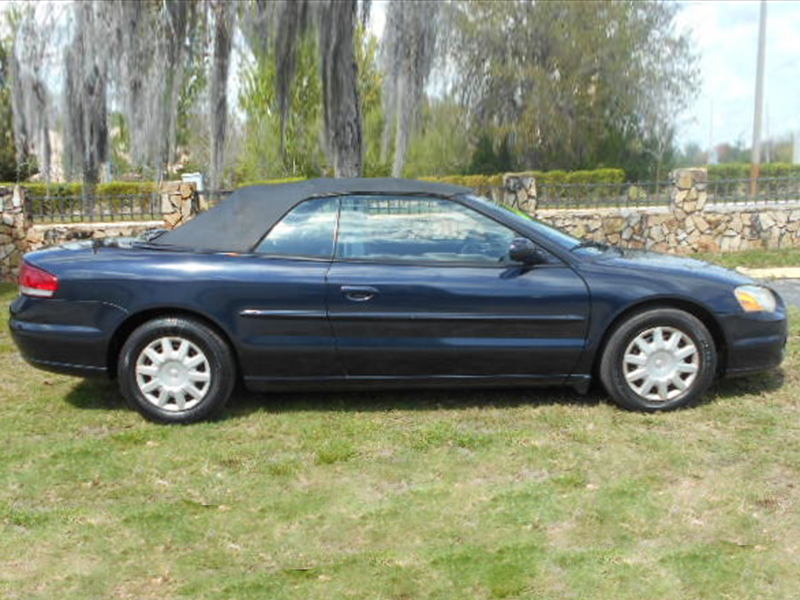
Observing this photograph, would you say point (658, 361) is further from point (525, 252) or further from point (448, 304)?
point (448, 304)

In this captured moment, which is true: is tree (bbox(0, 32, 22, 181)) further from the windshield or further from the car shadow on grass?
the windshield

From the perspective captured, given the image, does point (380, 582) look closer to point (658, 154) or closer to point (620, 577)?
point (620, 577)

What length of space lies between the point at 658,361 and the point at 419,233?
162 cm

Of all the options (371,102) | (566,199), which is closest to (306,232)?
(566,199)

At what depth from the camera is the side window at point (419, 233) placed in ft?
16.4

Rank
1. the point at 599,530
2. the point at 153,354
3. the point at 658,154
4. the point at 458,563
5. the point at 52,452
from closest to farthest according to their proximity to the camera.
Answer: the point at 458,563
the point at 599,530
the point at 52,452
the point at 153,354
the point at 658,154

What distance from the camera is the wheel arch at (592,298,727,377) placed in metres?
5.03

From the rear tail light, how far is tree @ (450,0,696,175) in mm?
24162

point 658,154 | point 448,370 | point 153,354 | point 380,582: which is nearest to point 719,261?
point 448,370

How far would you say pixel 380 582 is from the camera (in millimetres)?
3139

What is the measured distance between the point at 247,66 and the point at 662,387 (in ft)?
35.0

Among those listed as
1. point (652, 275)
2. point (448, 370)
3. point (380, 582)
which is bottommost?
point (380, 582)

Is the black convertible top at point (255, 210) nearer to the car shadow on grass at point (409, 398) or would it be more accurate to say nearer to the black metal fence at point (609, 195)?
the car shadow on grass at point (409, 398)

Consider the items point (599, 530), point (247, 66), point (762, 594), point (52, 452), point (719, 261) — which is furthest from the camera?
point (247, 66)
